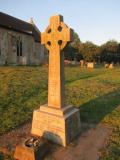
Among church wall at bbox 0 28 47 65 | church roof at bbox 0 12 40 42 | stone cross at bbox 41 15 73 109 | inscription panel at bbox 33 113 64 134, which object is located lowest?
inscription panel at bbox 33 113 64 134

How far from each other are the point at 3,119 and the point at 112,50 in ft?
160

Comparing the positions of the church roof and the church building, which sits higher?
the church roof

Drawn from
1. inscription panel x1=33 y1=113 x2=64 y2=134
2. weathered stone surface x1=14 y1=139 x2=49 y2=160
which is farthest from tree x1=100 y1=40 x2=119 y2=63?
weathered stone surface x1=14 y1=139 x2=49 y2=160

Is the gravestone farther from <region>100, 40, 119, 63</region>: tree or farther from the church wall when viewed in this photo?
<region>100, 40, 119, 63</region>: tree

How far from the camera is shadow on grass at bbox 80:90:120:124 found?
22.9 ft

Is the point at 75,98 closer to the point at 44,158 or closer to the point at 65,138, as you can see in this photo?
the point at 65,138

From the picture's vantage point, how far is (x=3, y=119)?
6.55 meters

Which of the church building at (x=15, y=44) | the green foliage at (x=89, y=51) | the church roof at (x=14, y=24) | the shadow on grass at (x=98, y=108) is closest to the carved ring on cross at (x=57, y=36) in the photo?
the shadow on grass at (x=98, y=108)

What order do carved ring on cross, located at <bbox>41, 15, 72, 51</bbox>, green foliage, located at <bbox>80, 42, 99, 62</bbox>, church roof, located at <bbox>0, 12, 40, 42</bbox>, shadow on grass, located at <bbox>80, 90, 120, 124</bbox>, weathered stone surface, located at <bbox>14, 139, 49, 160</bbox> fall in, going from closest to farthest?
weathered stone surface, located at <bbox>14, 139, 49, 160</bbox>, carved ring on cross, located at <bbox>41, 15, 72, 51</bbox>, shadow on grass, located at <bbox>80, 90, 120, 124</bbox>, church roof, located at <bbox>0, 12, 40, 42</bbox>, green foliage, located at <bbox>80, 42, 99, 62</bbox>

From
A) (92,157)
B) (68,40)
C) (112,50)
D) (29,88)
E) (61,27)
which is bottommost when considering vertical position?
(92,157)

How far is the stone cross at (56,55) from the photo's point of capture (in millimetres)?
5008

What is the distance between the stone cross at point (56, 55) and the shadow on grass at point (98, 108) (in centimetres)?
205

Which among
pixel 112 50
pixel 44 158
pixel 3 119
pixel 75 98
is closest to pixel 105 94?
pixel 75 98

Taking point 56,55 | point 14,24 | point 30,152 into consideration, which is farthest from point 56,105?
point 14,24
